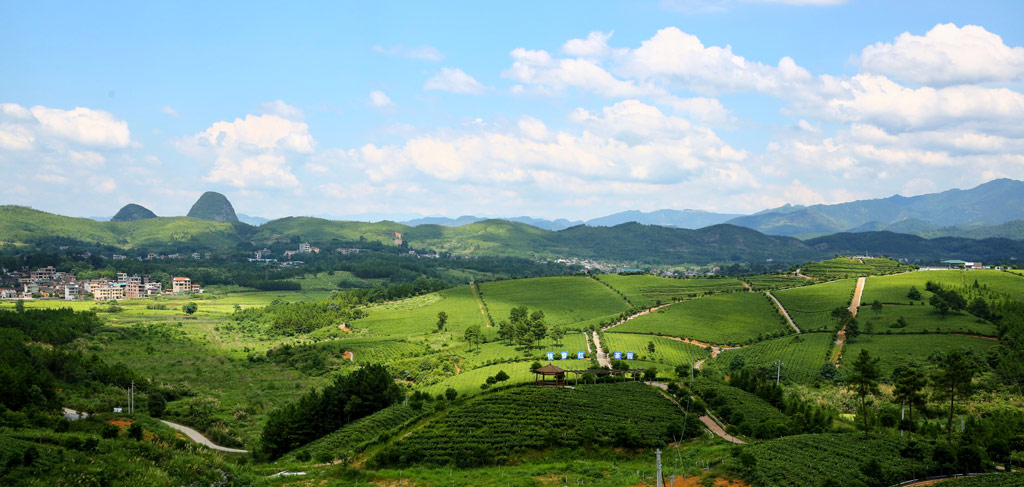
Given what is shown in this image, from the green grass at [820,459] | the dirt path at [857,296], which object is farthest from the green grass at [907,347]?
the green grass at [820,459]

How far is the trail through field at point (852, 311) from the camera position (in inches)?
3765

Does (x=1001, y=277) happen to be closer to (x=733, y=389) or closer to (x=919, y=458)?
(x=733, y=389)

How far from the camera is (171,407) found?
244ft

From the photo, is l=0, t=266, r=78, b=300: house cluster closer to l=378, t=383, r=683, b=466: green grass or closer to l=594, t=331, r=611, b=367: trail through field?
l=594, t=331, r=611, b=367: trail through field

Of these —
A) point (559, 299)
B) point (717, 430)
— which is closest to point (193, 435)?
point (717, 430)

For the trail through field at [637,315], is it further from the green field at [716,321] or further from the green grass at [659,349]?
the green grass at [659,349]

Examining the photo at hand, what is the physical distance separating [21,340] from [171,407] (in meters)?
30.8

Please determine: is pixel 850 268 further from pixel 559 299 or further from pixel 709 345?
pixel 709 345

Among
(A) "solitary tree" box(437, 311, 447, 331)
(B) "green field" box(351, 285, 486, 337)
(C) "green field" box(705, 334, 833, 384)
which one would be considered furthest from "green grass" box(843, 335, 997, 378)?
(A) "solitary tree" box(437, 311, 447, 331)

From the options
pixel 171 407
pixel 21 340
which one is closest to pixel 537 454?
pixel 171 407

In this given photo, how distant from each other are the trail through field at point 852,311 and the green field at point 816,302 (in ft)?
3.43

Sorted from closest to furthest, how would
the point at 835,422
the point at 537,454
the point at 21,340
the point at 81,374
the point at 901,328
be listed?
the point at 537,454
the point at 835,422
the point at 81,374
the point at 21,340
the point at 901,328

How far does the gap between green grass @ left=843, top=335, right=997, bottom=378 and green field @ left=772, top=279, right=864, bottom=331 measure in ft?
38.3

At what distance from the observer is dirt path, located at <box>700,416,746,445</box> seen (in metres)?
56.7
